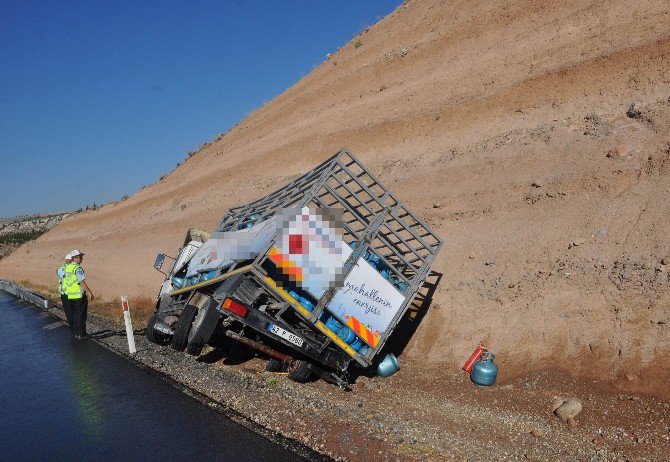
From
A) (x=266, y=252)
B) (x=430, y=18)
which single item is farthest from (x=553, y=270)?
(x=430, y=18)

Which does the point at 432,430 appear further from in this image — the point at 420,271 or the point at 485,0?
the point at 485,0

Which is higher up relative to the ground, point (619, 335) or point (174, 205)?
point (174, 205)

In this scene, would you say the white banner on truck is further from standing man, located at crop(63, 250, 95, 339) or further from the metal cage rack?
standing man, located at crop(63, 250, 95, 339)

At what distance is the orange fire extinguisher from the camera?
30.4 feet

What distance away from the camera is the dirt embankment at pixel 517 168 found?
9.18 m

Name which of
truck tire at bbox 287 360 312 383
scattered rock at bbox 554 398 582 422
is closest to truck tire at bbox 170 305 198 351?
truck tire at bbox 287 360 312 383

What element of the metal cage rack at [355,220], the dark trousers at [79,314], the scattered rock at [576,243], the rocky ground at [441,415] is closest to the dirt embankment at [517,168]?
the scattered rock at [576,243]

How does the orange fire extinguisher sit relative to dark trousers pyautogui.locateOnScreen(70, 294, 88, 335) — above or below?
below

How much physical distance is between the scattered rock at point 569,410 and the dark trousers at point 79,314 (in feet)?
34.2

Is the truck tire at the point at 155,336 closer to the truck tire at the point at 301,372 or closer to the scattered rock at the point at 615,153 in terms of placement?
the truck tire at the point at 301,372

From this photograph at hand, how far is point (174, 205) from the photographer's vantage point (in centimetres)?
3111

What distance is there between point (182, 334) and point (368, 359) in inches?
140

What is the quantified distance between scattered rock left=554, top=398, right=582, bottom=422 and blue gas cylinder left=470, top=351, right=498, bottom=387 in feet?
4.19

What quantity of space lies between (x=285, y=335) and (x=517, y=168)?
26.4 ft
